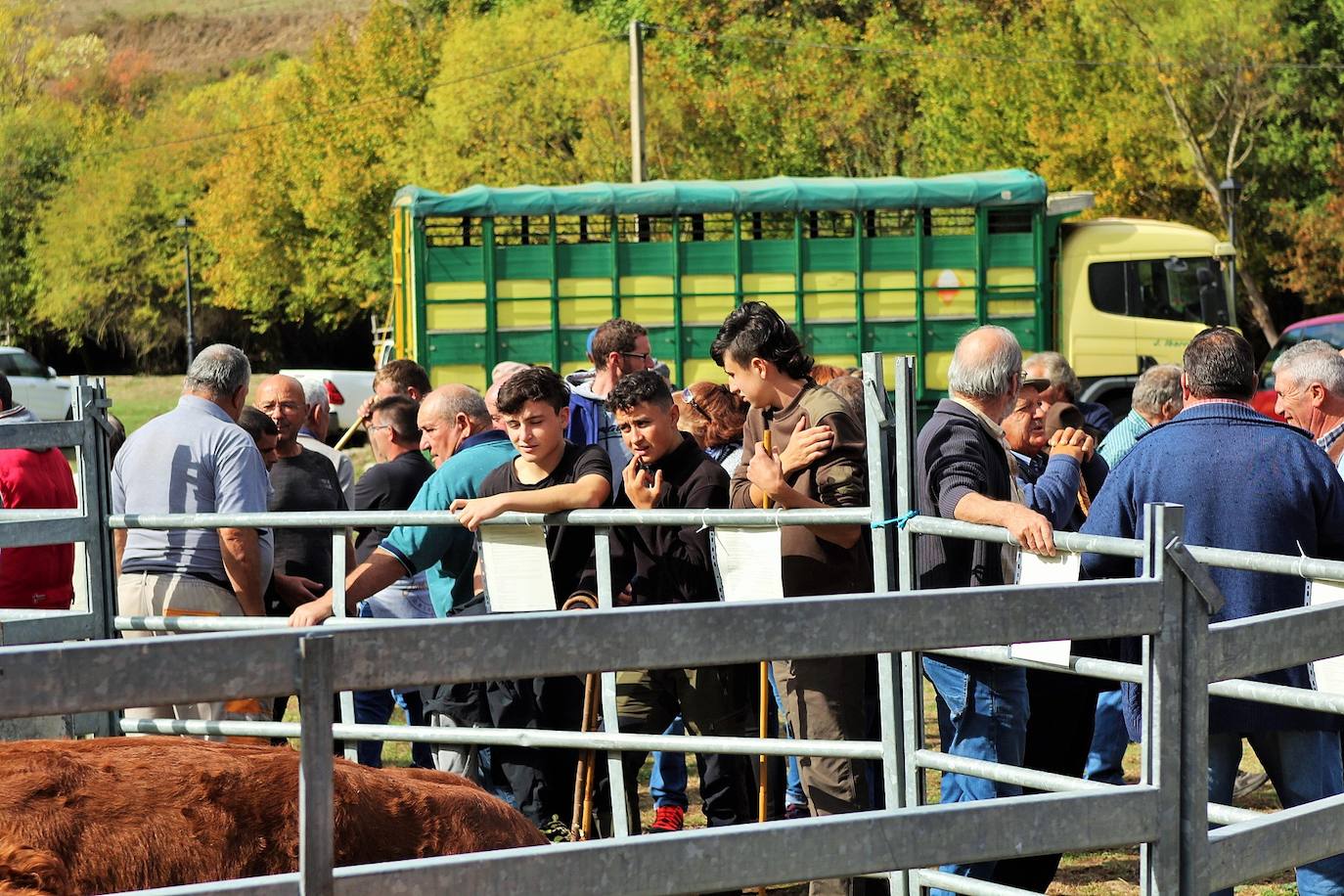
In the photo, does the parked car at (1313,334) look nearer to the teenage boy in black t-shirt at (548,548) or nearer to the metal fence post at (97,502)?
the teenage boy in black t-shirt at (548,548)

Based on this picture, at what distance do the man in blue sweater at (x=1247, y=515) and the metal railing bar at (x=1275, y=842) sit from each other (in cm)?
124

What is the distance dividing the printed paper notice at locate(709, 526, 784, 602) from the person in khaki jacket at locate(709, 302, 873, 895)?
0.15 m

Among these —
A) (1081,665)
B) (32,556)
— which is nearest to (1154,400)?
(1081,665)

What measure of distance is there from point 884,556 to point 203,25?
144 m

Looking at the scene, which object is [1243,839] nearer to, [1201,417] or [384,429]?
[1201,417]

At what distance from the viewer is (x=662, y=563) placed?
5.25 metres

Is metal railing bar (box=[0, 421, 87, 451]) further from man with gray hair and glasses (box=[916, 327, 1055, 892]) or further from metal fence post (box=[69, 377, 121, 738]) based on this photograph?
man with gray hair and glasses (box=[916, 327, 1055, 892])

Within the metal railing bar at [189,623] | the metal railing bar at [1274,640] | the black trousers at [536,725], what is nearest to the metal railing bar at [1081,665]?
the metal railing bar at [1274,640]

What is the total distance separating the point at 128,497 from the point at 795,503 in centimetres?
252

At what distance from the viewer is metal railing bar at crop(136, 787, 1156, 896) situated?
201 centimetres

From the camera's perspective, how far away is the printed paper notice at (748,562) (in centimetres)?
468

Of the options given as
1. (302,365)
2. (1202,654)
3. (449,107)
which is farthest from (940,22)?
(1202,654)

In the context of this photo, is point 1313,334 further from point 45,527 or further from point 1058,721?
point 45,527

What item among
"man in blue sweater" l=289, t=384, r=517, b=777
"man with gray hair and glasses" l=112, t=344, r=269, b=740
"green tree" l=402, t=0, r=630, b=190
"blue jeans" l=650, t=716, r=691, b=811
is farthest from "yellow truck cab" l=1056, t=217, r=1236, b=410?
"green tree" l=402, t=0, r=630, b=190
